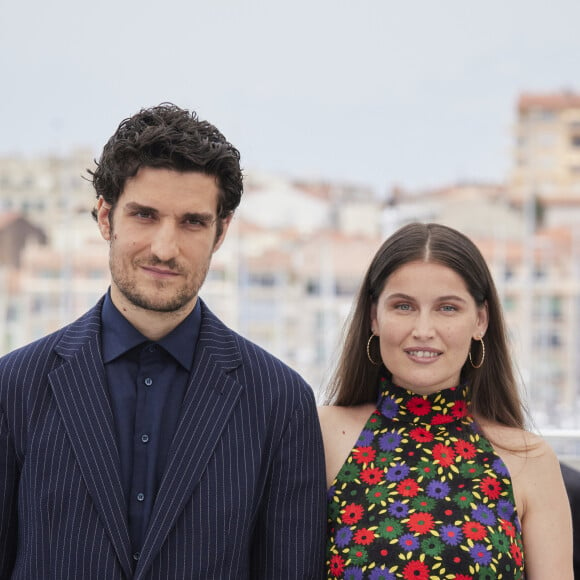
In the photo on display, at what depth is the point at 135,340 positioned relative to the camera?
5.83 ft

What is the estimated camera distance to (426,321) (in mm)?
1956

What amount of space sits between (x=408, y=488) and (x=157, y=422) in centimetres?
56

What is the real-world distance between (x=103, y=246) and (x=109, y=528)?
130 ft

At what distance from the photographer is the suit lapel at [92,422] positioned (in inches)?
65.1

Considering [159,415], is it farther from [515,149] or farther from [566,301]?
[515,149]

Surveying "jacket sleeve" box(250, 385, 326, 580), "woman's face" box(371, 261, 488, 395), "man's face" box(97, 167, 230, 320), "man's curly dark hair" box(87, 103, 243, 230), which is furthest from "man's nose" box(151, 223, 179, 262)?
"woman's face" box(371, 261, 488, 395)

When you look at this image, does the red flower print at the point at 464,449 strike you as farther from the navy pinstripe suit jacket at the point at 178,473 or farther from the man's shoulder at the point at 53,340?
the man's shoulder at the point at 53,340

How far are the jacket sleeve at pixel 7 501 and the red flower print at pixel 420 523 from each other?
2.46 feet

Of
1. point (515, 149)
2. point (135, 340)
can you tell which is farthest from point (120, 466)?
point (515, 149)

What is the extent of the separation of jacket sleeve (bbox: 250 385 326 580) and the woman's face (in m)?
0.26

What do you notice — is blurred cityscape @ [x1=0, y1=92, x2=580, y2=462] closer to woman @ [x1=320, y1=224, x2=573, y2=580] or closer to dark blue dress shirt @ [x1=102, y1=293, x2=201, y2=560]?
woman @ [x1=320, y1=224, x2=573, y2=580]

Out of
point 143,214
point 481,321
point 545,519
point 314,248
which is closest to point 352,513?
point 545,519

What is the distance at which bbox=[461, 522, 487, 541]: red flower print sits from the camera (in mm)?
1885

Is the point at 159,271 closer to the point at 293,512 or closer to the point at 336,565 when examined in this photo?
the point at 293,512
